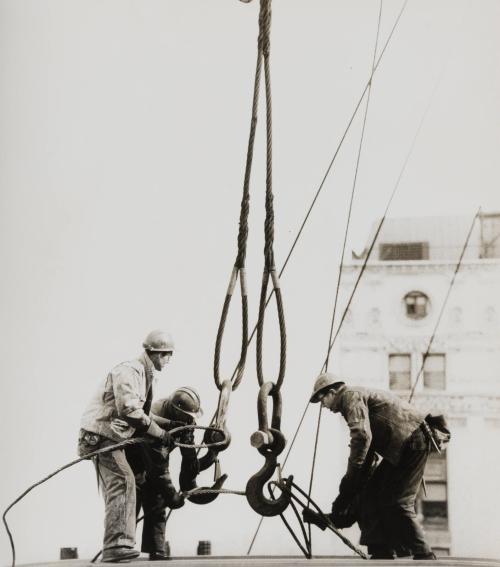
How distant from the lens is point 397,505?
4.63 m

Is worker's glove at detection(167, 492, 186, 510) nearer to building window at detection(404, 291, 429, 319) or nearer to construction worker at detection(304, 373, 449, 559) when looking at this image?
construction worker at detection(304, 373, 449, 559)

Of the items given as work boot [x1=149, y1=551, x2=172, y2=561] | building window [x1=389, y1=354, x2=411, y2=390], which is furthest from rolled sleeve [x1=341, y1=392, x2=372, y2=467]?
building window [x1=389, y1=354, x2=411, y2=390]

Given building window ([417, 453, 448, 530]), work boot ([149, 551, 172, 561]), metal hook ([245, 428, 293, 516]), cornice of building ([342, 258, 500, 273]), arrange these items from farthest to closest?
cornice of building ([342, 258, 500, 273]), building window ([417, 453, 448, 530]), work boot ([149, 551, 172, 561]), metal hook ([245, 428, 293, 516])

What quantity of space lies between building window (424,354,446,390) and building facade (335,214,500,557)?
0.01 m

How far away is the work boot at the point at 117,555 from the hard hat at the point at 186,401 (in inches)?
26.8

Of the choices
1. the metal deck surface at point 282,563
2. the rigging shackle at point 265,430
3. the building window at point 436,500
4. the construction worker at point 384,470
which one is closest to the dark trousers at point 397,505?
the construction worker at point 384,470

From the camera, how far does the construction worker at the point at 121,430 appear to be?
14.6ft

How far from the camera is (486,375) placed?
13.3 metres

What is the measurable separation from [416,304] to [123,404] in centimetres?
867

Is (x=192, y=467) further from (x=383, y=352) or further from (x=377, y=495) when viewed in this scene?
(x=383, y=352)

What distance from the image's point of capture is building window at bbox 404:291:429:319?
12.7 meters

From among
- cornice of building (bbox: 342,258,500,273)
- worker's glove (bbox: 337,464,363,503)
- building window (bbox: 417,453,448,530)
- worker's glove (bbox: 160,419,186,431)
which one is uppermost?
cornice of building (bbox: 342,258,500,273)

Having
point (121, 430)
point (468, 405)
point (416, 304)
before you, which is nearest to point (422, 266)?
point (416, 304)

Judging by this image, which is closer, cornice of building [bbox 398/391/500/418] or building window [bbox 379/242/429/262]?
cornice of building [bbox 398/391/500/418]
